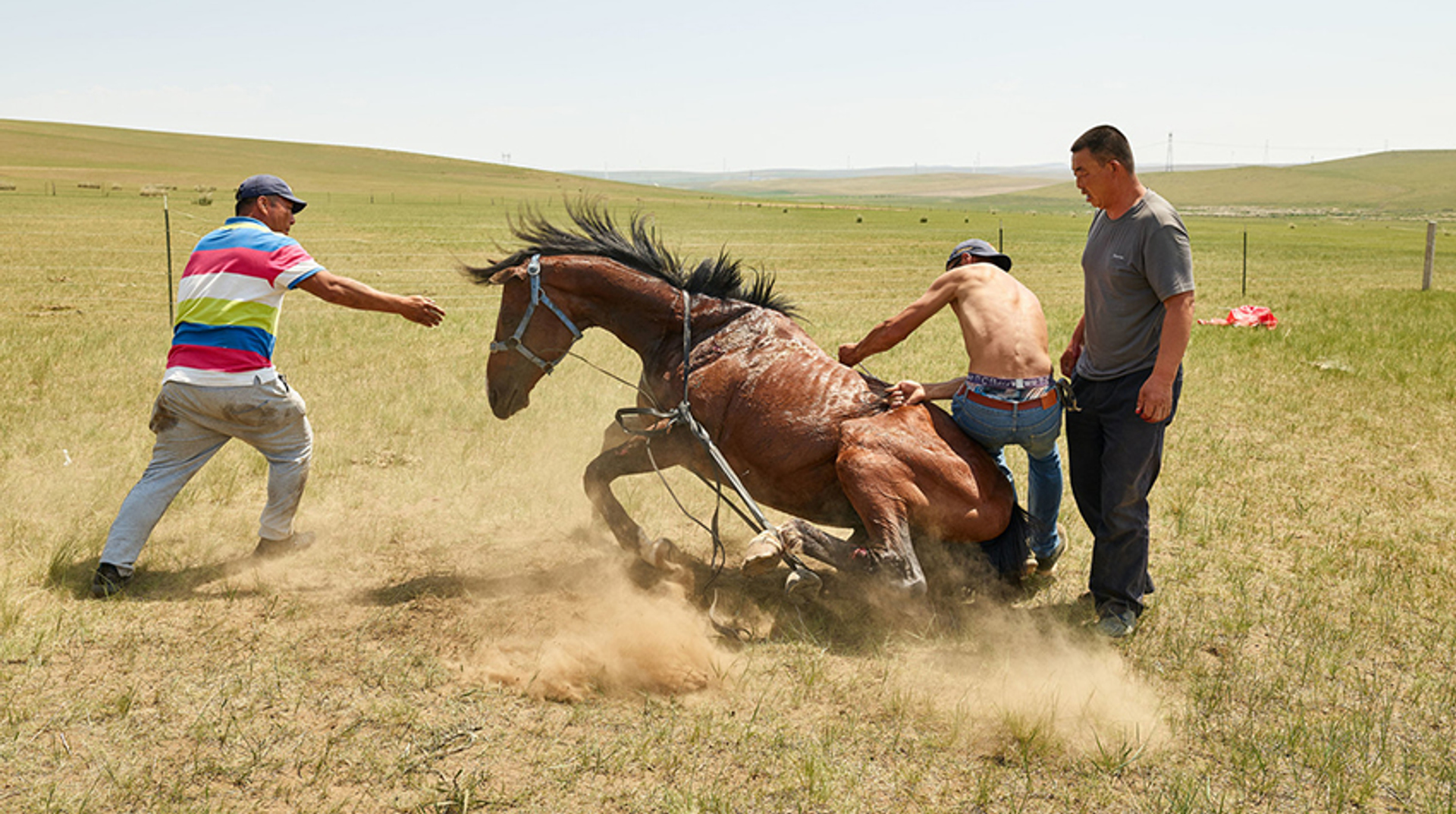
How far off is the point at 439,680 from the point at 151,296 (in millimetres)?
13598

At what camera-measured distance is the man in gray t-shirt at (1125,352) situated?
14.3 ft

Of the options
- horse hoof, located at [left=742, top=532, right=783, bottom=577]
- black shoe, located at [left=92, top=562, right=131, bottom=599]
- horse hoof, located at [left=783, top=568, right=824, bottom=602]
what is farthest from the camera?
Answer: black shoe, located at [left=92, top=562, right=131, bottom=599]

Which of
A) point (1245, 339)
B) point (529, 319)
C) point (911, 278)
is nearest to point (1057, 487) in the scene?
point (529, 319)

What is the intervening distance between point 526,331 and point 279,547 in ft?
6.36

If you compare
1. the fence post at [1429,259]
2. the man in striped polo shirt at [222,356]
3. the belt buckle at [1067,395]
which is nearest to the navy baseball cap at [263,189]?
the man in striped polo shirt at [222,356]

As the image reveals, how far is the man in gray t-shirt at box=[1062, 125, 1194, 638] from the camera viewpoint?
4.35 meters

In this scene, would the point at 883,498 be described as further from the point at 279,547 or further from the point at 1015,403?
the point at 279,547

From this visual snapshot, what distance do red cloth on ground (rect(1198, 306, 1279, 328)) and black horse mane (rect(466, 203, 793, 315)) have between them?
12.1 meters

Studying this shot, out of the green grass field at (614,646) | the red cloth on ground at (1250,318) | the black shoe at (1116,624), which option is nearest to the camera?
the green grass field at (614,646)

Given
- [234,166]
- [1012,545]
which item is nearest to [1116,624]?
[1012,545]

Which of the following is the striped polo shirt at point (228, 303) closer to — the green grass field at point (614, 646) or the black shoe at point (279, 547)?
the black shoe at point (279, 547)

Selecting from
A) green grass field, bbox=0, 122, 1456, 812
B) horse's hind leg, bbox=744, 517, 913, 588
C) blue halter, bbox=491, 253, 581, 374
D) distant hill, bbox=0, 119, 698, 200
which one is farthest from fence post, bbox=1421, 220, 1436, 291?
distant hill, bbox=0, 119, 698, 200

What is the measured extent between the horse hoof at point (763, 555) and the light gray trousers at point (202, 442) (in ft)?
8.63

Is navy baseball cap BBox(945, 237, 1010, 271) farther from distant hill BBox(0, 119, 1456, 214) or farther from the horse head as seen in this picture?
distant hill BBox(0, 119, 1456, 214)
